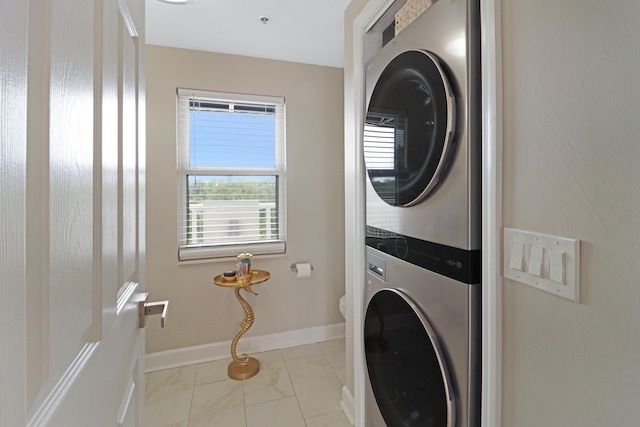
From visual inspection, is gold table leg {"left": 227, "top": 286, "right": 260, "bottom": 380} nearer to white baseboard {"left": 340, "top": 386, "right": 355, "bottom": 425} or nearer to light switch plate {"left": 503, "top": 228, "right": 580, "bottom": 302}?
white baseboard {"left": 340, "top": 386, "right": 355, "bottom": 425}

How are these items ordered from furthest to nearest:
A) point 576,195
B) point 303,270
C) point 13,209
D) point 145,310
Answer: point 303,270, point 145,310, point 576,195, point 13,209

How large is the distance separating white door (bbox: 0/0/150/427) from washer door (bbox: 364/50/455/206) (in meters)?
0.85

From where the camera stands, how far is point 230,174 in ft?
7.84

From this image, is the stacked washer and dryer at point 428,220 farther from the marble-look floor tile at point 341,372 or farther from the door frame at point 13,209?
the door frame at point 13,209

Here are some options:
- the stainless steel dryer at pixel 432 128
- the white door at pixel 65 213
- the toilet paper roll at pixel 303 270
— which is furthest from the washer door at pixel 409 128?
the toilet paper roll at pixel 303 270

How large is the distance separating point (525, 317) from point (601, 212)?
0.30 m

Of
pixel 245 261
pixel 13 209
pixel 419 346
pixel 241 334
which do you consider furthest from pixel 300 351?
pixel 13 209

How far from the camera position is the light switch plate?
600 mm

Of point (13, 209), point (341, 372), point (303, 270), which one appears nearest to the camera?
point (13, 209)

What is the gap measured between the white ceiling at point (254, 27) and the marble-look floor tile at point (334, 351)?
8.02 ft

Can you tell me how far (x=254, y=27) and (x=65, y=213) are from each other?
1982 millimetres

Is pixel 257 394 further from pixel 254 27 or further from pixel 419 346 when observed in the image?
pixel 254 27

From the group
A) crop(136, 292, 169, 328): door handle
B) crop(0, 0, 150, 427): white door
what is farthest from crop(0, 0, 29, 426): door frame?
crop(136, 292, 169, 328): door handle

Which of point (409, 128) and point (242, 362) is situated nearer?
point (409, 128)
